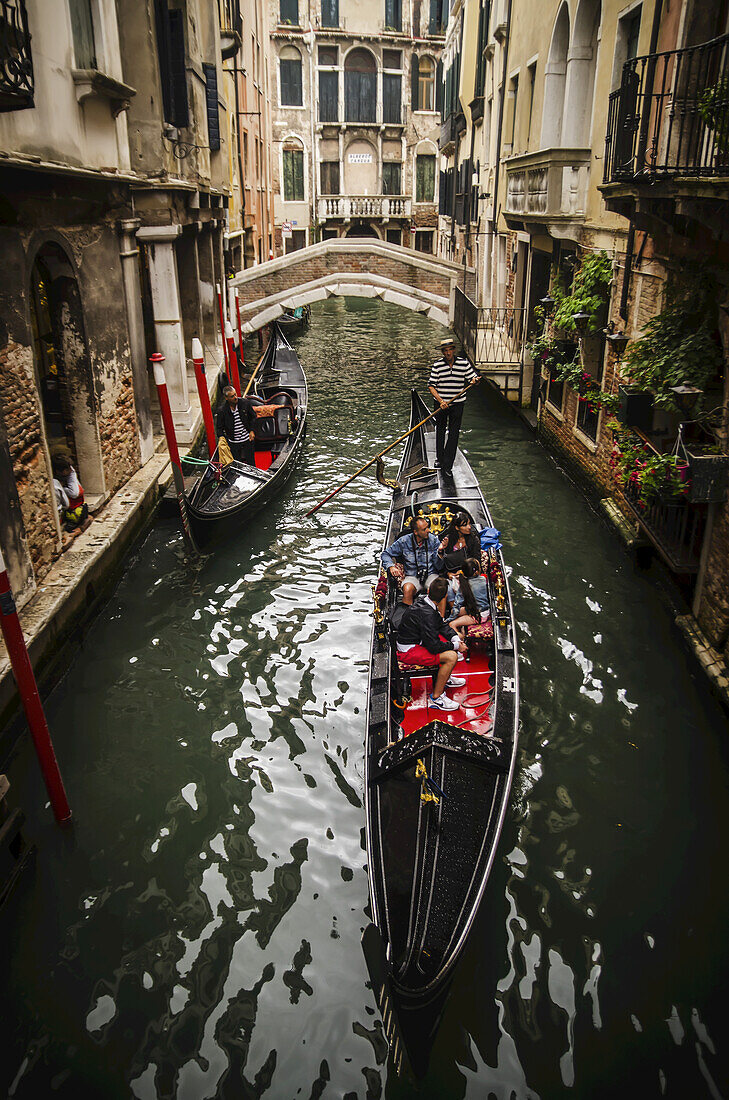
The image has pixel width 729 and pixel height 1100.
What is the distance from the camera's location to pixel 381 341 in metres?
16.8

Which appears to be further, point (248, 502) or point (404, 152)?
point (404, 152)

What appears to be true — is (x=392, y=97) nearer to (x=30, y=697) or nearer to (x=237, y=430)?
(x=237, y=430)

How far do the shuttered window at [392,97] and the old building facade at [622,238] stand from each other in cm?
1481

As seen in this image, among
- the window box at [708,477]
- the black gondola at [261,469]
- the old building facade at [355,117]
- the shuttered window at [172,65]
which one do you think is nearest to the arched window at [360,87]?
the old building facade at [355,117]

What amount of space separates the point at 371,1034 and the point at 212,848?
1.26m

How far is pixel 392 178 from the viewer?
28.1m

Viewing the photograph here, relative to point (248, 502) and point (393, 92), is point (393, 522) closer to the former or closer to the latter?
point (248, 502)

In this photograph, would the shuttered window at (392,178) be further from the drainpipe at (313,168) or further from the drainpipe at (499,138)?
the drainpipe at (499,138)

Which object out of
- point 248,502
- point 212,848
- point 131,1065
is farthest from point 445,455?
point 131,1065

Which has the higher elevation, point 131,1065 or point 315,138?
point 315,138

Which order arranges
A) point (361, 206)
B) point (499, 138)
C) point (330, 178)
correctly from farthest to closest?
point (330, 178) → point (361, 206) → point (499, 138)

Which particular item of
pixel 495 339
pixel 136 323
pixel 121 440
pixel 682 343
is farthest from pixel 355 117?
pixel 682 343

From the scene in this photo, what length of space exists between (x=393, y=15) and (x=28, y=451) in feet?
88.7

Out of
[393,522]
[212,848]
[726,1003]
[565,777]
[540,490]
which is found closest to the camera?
[726,1003]
